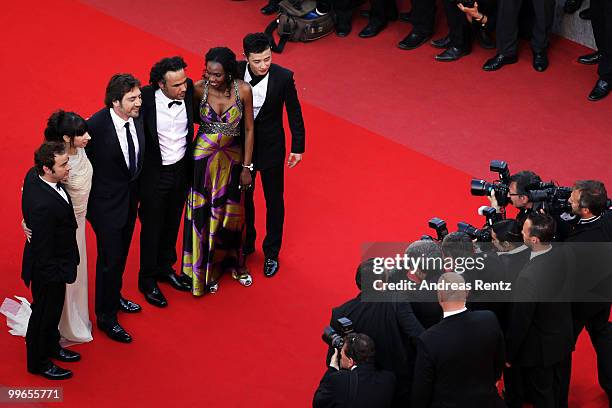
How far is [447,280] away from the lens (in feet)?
14.4

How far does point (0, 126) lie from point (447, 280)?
4.10 m

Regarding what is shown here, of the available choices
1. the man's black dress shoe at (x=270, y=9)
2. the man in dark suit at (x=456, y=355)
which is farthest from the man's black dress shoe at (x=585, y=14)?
the man in dark suit at (x=456, y=355)

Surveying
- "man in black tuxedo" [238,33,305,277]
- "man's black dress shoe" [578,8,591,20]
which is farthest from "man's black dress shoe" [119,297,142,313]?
"man's black dress shoe" [578,8,591,20]

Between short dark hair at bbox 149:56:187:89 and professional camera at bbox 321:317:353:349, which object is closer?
professional camera at bbox 321:317:353:349

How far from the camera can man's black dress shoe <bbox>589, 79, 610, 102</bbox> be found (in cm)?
784

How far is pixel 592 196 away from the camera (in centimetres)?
513

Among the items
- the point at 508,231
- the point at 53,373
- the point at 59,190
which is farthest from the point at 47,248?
the point at 508,231

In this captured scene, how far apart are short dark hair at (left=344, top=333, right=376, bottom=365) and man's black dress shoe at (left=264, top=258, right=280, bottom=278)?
1.97m

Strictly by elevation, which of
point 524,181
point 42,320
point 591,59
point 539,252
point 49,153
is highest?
point 49,153

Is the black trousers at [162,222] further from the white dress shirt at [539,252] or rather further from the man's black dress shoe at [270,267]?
the white dress shirt at [539,252]

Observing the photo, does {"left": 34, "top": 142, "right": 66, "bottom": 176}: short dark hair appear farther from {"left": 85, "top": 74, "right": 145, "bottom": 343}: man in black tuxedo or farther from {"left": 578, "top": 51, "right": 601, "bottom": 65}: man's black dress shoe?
{"left": 578, "top": 51, "right": 601, "bottom": 65}: man's black dress shoe

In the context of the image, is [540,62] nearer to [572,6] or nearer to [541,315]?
[572,6]

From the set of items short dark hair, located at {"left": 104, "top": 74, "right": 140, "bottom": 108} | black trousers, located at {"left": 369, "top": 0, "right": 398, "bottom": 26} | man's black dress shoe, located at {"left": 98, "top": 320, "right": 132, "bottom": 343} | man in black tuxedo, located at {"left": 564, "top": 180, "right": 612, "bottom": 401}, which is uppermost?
short dark hair, located at {"left": 104, "top": 74, "right": 140, "bottom": 108}

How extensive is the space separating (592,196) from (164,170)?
2.19 meters
